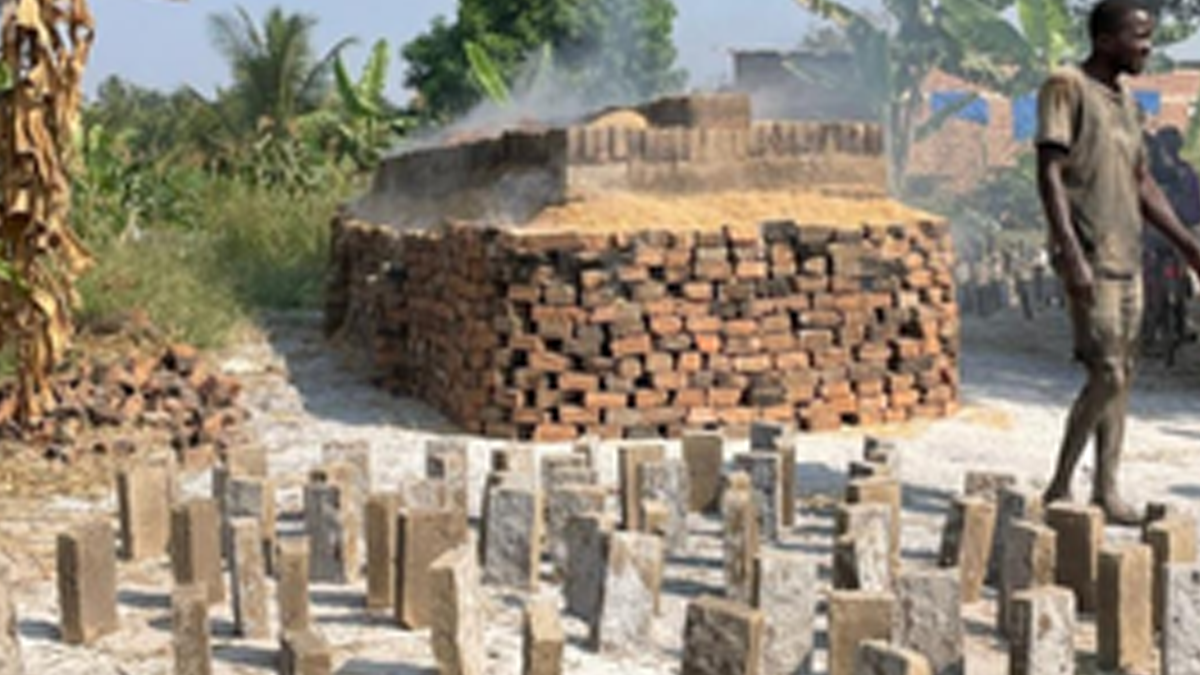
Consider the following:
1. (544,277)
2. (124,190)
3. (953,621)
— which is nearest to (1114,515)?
(953,621)

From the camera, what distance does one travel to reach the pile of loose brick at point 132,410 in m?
7.26

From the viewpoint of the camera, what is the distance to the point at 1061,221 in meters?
5.43

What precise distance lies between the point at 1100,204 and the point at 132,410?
444 cm

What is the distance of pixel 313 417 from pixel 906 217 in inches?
132

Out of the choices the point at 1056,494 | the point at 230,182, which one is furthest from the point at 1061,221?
the point at 230,182

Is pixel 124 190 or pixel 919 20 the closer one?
pixel 124 190

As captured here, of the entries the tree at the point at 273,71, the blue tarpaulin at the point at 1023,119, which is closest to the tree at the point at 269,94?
the tree at the point at 273,71

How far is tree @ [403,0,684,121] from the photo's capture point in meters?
26.9

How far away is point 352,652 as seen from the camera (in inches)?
169

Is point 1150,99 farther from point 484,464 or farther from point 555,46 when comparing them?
point 484,464

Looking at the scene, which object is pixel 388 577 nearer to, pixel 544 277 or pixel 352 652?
pixel 352 652

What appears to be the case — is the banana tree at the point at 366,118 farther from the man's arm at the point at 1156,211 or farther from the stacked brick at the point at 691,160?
the man's arm at the point at 1156,211

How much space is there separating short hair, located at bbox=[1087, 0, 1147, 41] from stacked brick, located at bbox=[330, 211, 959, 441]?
2.80m

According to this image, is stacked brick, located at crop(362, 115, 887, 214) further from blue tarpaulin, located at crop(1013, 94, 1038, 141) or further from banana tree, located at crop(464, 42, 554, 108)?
blue tarpaulin, located at crop(1013, 94, 1038, 141)
